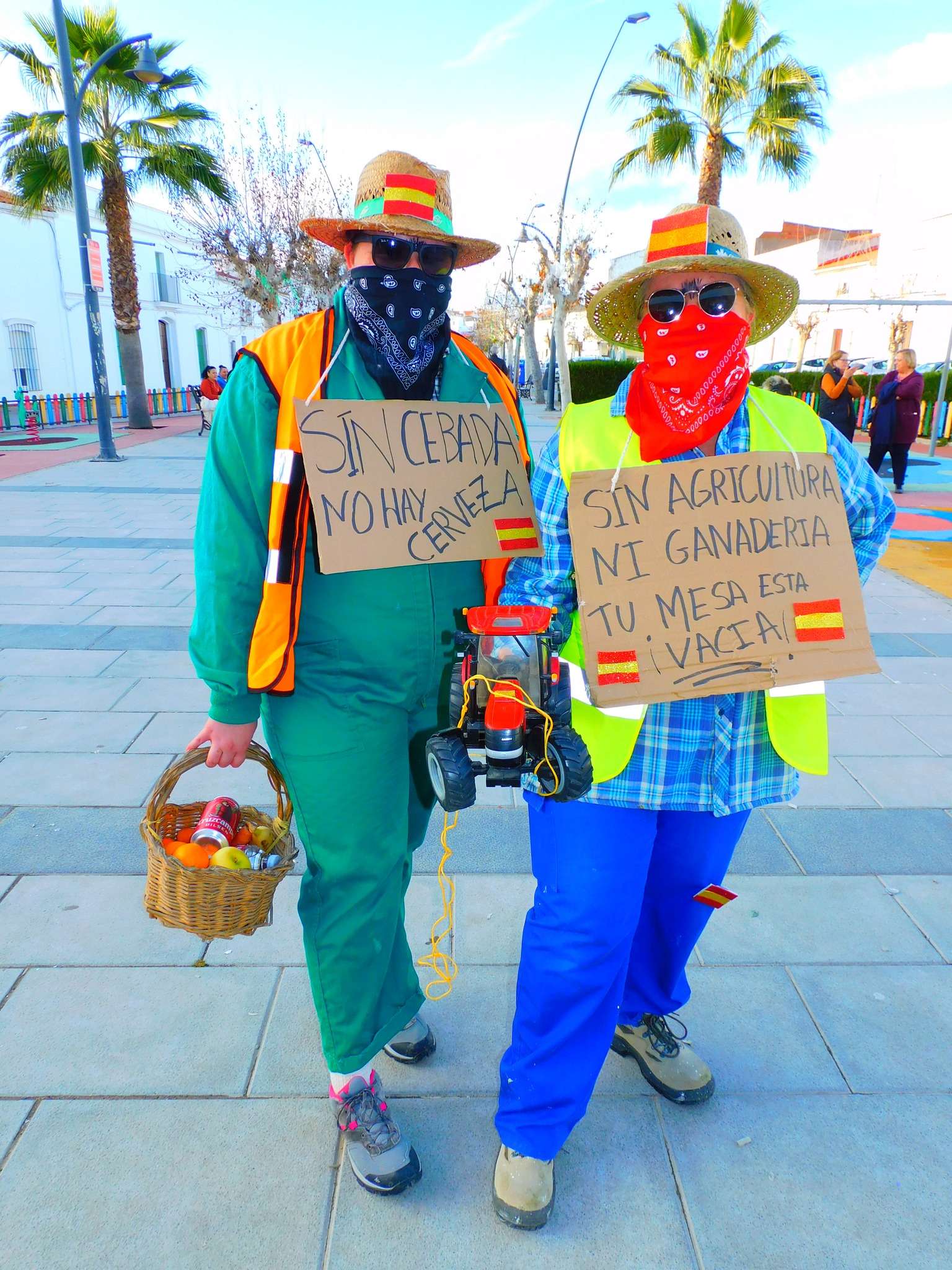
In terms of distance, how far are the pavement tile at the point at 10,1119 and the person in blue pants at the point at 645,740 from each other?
110 centimetres

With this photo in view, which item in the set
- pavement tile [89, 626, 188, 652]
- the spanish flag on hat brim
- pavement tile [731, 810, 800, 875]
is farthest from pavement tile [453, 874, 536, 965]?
pavement tile [89, 626, 188, 652]

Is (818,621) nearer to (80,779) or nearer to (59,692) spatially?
(80,779)

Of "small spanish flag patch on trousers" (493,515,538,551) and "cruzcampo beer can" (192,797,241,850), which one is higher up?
"small spanish flag patch on trousers" (493,515,538,551)

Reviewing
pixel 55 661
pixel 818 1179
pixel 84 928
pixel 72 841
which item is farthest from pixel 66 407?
pixel 818 1179

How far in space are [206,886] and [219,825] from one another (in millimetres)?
257

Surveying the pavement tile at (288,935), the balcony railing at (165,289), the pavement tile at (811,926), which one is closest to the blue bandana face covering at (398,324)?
the pavement tile at (288,935)

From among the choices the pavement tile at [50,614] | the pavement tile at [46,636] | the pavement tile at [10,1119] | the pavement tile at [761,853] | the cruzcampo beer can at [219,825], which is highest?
the cruzcampo beer can at [219,825]

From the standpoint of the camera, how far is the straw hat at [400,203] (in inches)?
70.5

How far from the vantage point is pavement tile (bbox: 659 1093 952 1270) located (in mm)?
1744

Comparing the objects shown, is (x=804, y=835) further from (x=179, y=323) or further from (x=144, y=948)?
(x=179, y=323)

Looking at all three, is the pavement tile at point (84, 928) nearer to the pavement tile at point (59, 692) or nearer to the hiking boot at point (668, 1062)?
the hiking boot at point (668, 1062)

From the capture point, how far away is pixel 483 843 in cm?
329

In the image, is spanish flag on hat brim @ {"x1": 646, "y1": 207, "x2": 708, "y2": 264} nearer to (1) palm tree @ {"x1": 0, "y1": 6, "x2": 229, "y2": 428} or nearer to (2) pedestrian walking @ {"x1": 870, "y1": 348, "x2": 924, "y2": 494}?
(2) pedestrian walking @ {"x1": 870, "y1": 348, "x2": 924, "y2": 494}

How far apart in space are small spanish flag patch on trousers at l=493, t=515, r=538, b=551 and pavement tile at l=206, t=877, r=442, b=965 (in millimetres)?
1256
